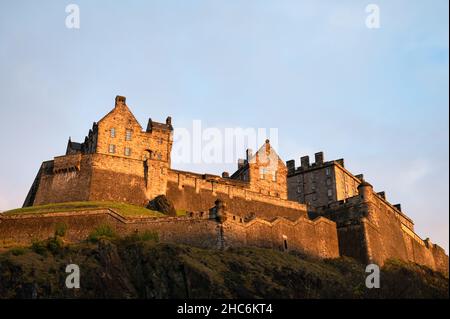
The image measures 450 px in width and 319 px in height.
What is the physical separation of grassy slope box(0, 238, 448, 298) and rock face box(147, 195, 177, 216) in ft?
34.0

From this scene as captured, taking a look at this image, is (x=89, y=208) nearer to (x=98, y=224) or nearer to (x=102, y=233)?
(x=98, y=224)

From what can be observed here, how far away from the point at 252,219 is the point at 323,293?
9.44 meters

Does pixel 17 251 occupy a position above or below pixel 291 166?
below

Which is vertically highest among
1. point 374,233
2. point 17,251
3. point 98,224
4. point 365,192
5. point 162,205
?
point 365,192

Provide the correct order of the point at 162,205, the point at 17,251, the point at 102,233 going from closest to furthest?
the point at 17,251, the point at 102,233, the point at 162,205

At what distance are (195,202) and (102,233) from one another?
55.1 ft

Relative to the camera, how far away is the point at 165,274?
4544 cm

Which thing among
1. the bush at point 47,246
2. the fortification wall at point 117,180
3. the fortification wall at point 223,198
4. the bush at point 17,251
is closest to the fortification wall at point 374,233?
the fortification wall at point 223,198

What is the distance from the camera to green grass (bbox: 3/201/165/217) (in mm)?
55062

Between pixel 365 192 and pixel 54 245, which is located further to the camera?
pixel 365 192

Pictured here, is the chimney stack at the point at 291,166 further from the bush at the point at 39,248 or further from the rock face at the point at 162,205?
the bush at the point at 39,248

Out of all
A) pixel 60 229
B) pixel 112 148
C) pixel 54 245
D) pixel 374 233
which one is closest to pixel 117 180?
pixel 112 148

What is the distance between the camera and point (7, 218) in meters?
52.0
